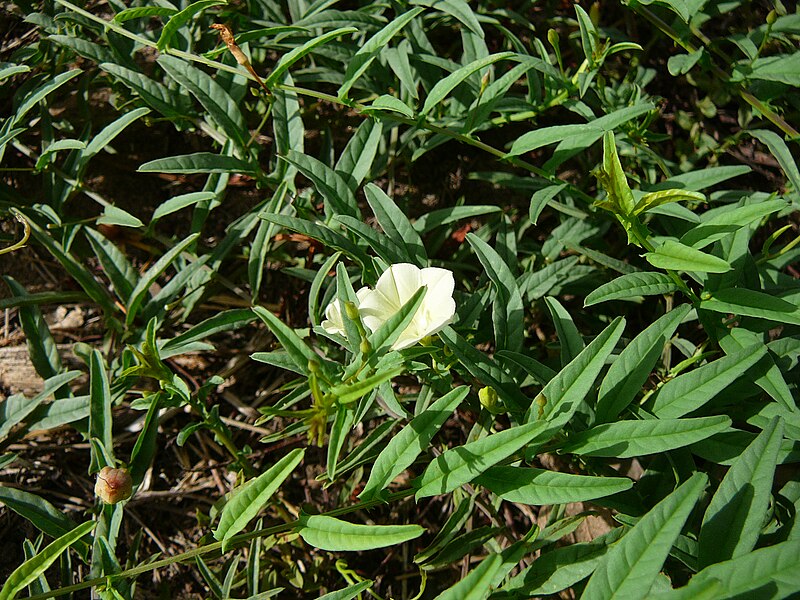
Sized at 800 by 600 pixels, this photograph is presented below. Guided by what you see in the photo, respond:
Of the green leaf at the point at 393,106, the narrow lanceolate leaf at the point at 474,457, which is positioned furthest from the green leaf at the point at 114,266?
the narrow lanceolate leaf at the point at 474,457

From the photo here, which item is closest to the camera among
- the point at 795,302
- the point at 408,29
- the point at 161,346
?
the point at 795,302

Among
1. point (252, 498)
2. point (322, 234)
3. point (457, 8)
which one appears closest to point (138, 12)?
point (322, 234)

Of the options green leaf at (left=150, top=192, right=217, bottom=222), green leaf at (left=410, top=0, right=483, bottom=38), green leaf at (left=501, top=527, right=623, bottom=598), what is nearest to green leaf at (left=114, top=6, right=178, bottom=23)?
green leaf at (left=150, top=192, right=217, bottom=222)

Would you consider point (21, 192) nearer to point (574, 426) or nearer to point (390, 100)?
point (390, 100)

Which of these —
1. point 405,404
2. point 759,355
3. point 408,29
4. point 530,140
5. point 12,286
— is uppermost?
point 408,29

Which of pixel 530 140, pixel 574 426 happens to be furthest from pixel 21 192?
pixel 574 426

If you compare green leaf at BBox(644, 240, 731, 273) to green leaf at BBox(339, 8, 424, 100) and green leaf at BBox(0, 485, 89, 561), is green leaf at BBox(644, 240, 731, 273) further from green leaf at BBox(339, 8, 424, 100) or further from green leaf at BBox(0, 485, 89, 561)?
green leaf at BBox(0, 485, 89, 561)

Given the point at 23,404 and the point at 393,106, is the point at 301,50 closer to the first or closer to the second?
the point at 393,106
